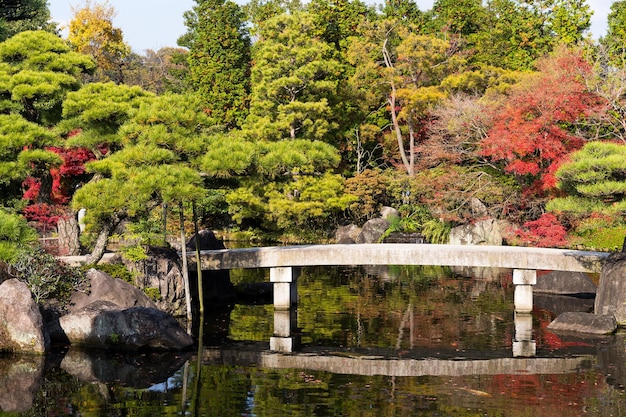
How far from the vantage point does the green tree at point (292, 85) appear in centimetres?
3556

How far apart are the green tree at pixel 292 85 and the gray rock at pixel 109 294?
17693mm

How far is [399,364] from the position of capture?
1589 centimetres

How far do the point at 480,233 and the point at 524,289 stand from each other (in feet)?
41.9

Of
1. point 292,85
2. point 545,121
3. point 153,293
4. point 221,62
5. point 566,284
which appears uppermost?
point 221,62

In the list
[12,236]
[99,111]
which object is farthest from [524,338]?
[99,111]

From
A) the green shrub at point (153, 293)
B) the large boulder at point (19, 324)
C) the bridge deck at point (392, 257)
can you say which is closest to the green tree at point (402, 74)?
the bridge deck at point (392, 257)

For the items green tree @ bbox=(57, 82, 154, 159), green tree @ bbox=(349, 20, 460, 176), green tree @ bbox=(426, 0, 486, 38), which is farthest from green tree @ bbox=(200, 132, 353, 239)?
green tree @ bbox=(426, 0, 486, 38)

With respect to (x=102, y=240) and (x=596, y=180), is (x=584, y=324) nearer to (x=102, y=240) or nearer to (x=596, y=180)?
(x=596, y=180)

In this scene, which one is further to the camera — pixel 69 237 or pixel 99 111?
pixel 69 237

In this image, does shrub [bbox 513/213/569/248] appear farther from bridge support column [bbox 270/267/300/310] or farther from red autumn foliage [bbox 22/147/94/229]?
red autumn foliage [bbox 22/147/94/229]

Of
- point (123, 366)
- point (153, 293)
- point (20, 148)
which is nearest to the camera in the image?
point (123, 366)

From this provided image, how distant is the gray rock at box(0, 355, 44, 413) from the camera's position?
1297cm

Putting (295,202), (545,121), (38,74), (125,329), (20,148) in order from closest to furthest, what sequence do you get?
(125,329), (20,148), (38,74), (545,121), (295,202)

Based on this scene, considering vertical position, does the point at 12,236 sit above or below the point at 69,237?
above
